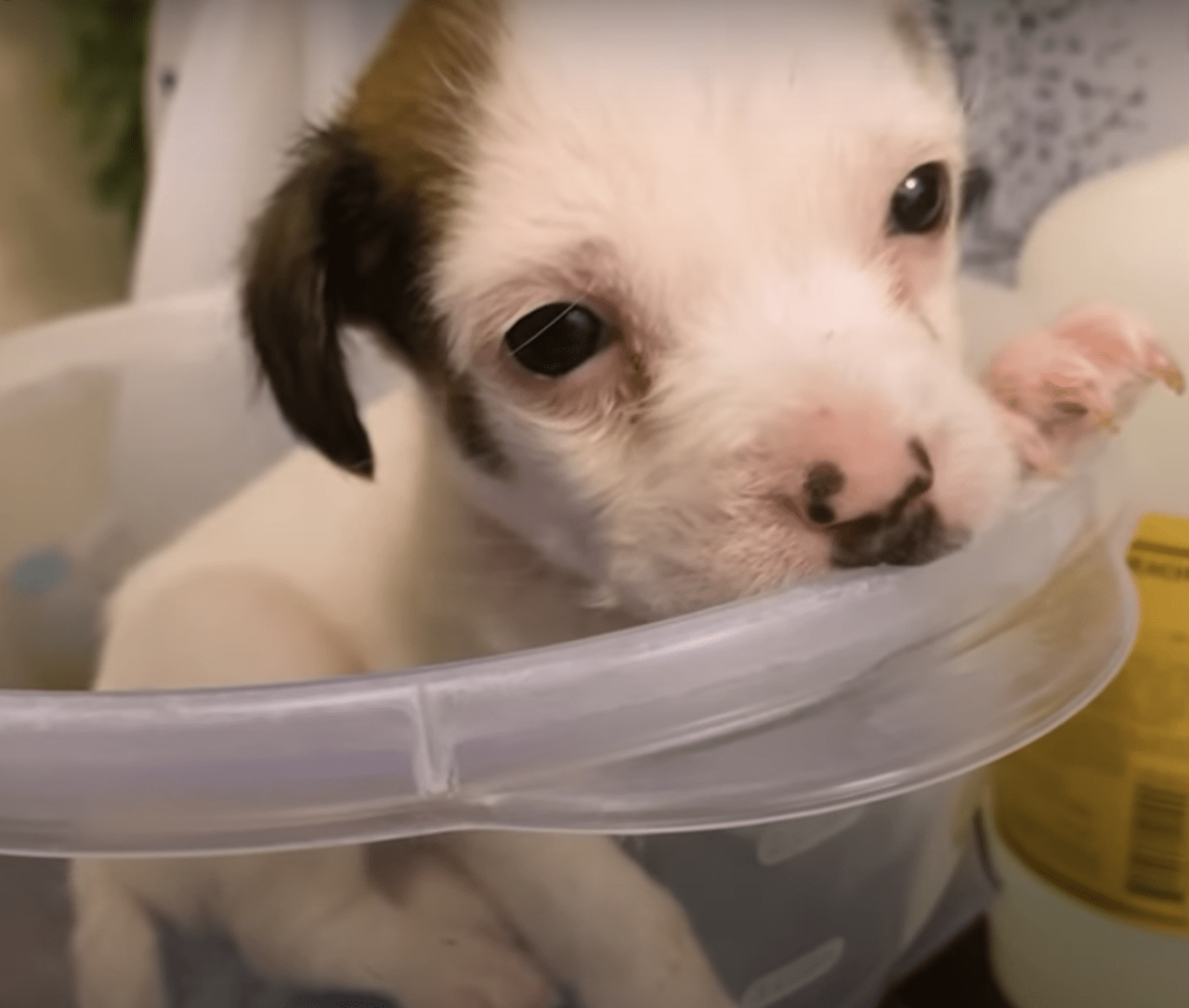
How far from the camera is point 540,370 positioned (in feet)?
1.98

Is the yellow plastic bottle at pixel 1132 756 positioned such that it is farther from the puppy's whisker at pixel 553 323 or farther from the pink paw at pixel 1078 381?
the puppy's whisker at pixel 553 323

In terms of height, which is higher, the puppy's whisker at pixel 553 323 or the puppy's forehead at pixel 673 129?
the puppy's forehead at pixel 673 129

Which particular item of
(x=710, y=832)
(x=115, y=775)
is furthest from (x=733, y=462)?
(x=115, y=775)

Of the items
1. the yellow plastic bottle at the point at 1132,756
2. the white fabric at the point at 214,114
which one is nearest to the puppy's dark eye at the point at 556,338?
the yellow plastic bottle at the point at 1132,756

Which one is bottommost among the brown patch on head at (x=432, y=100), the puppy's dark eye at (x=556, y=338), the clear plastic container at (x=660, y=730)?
the clear plastic container at (x=660, y=730)

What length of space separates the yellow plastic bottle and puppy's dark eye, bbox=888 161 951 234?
0.36 feet

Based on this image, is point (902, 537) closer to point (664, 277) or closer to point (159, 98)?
point (664, 277)

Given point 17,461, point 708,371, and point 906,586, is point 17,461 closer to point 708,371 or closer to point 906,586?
point 708,371

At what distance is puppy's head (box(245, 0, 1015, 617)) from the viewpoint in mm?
510

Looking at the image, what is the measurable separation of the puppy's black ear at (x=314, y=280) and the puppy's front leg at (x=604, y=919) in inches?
9.0

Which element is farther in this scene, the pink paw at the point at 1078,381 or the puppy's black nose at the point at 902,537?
the pink paw at the point at 1078,381

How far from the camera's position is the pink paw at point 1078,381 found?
0.59 m

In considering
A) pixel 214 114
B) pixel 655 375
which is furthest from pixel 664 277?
pixel 214 114

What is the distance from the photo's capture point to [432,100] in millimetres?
613
